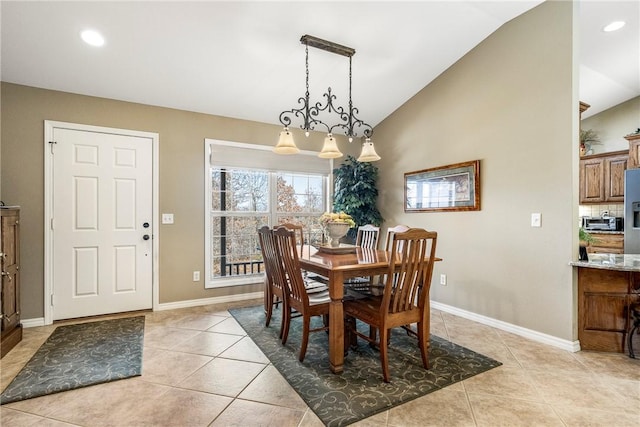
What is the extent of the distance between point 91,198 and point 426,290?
3.52 m

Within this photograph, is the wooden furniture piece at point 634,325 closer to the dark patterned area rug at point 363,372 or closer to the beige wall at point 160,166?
the dark patterned area rug at point 363,372

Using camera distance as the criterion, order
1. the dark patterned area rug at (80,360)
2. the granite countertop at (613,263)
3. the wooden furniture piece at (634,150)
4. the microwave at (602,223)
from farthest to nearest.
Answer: the microwave at (602,223) → the wooden furniture piece at (634,150) → the granite countertop at (613,263) → the dark patterned area rug at (80,360)

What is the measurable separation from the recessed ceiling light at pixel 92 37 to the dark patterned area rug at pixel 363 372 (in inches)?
115

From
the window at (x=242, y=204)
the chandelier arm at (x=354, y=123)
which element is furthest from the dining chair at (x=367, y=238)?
the window at (x=242, y=204)

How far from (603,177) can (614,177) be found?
14cm

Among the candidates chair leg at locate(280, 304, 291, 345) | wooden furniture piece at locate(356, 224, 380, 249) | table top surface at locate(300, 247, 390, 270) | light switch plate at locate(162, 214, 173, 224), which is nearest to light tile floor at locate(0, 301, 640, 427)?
chair leg at locate(280, 304, 291, 345)

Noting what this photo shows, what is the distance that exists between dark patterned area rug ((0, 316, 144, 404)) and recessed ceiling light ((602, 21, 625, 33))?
5.19 metres

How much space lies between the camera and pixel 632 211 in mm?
3861

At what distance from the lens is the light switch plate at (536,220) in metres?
2.90

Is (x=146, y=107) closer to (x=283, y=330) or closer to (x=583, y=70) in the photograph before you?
(x=283, y=330)

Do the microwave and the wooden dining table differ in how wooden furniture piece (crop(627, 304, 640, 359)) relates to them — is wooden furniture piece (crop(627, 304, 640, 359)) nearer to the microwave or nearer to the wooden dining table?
the wooden dining table

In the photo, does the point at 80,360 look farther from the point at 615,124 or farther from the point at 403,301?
the point at 615,124

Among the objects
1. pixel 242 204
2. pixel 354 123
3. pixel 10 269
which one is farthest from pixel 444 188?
pixel 10 269

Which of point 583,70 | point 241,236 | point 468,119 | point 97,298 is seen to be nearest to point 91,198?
point 97,298
